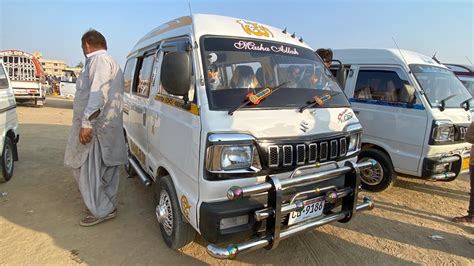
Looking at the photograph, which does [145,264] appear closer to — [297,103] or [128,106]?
[297,103]

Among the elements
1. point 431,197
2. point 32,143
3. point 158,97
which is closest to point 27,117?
point 32,143

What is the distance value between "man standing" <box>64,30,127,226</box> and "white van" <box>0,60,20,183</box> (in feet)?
6.18

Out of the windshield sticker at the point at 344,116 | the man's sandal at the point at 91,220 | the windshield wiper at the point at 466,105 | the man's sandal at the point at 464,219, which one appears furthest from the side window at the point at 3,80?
the windshield wiper at the point at 466,105

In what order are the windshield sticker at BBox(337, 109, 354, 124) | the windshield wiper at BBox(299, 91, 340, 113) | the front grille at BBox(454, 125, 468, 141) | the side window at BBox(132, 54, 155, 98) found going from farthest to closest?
the front grille at BBox(454, 125, 468, 141) → the side window at BBox(132, 54, 155, 98) → the windshield sticker at BBox(337, 109, 354, 124) → the windshield wiper at BBox(299, 91, 340, 113)

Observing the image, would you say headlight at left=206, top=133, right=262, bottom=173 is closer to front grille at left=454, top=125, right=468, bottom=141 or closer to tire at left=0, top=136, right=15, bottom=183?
front grille at left=454, top=125, right=468, bottom=141

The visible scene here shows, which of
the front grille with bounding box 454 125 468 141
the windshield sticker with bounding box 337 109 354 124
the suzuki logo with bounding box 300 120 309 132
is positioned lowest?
the front grille with bounding box 454 125 468 141

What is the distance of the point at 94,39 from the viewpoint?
3545 mm

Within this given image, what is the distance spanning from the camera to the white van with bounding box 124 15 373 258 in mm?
2373

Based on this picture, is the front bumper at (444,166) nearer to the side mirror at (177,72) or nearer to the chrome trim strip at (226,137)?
the chrome trim strip at (226,137)

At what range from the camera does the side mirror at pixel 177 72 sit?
2.58 meters

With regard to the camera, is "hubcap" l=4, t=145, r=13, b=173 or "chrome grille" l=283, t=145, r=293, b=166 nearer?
"chrome grille" l=283, t=145, r=293, b=166

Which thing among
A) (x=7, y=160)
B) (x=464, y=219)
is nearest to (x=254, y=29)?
(x=464, y=219)

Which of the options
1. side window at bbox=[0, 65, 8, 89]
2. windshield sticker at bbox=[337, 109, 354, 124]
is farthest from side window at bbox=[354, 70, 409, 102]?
side window at bbox=[0, 65, 8, 89]

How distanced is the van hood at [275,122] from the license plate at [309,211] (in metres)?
0.58
